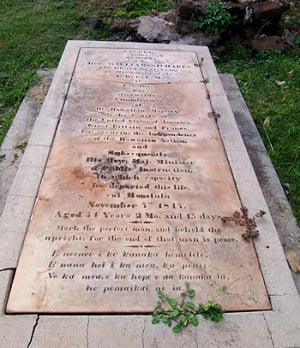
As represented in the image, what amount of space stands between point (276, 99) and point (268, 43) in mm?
1179

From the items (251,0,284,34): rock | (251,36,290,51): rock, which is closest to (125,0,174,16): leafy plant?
(251,0,284,34): rock

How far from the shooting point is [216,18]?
5.12 metres

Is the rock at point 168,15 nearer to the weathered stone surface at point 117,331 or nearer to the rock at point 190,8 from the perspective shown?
the rock at point 190,8

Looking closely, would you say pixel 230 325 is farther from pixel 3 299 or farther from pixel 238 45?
pixel 238 45

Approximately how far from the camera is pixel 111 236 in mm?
2246

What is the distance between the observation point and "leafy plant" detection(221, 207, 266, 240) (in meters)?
2.32

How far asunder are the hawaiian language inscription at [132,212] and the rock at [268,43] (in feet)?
7.36

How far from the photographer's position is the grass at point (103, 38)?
3893mm

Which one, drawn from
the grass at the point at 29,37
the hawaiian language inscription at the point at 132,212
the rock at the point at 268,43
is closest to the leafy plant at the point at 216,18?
the rock at the point at 268,43

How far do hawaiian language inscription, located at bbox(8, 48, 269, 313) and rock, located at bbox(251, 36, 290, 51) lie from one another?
7.36 ft

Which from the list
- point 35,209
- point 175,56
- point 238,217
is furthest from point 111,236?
point 175,56

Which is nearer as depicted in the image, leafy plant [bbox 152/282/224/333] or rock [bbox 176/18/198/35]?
leafy plant [bbox 152/282/224/333]

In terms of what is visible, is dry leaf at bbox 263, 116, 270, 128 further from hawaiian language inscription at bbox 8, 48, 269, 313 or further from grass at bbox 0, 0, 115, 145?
grass at bbox 0, 0, 115, 145

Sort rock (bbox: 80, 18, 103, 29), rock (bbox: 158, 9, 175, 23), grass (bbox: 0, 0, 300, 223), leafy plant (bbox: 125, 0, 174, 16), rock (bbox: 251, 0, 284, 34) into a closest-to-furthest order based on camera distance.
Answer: grass (bbox: 0, 0, 300, 223) → rock (bbox: 251, 0, 284, 34) → rock (bbox: 158, 9, 175, 23) → rock (bbox: 80, 18, 103, 29) → leafy plant (bbox: 125, 0, 174, 16)
